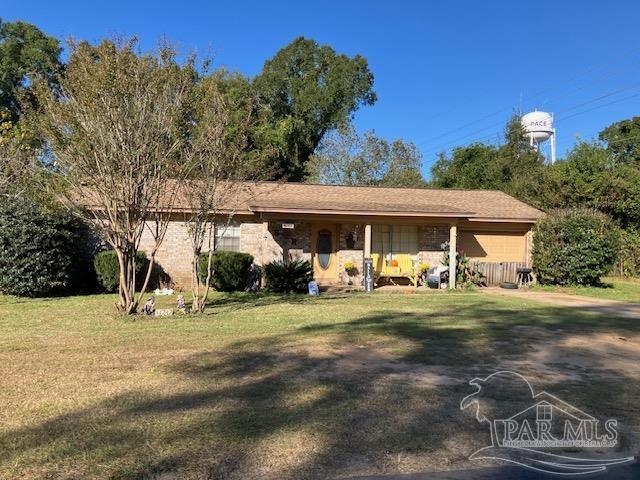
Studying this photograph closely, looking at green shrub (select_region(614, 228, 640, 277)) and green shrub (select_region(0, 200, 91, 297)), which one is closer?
green shrub (select_region(0, 200, 91, 297))

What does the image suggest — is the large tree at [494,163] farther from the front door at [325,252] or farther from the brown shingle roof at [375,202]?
the front door at [325,252]

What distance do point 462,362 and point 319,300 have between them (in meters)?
7.65

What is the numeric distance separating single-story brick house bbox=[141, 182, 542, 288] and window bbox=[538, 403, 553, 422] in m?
12.2

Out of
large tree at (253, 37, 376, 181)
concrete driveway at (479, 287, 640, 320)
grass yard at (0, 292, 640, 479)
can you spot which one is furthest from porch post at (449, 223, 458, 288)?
large tree at (253, 37, 376, 181)

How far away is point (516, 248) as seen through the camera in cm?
2089

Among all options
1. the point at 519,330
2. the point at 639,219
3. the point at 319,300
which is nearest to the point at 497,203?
the point at 639,219

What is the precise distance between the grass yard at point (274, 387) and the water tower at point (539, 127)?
108 feet

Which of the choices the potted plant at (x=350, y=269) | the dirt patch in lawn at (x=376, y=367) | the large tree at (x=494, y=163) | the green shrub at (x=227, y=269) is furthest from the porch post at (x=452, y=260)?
the large tree at (x=494, y=163)

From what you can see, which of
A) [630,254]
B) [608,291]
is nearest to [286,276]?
[608,291]

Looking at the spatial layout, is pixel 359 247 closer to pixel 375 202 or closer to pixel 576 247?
pixel 375 202

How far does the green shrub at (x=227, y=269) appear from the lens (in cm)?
1661

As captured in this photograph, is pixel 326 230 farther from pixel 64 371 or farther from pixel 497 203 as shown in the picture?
pixel 64 371

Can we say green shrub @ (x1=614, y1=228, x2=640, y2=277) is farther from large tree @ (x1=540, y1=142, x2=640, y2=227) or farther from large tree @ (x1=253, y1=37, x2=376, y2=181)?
large tree @ (x1=253, y1=37, x2=376, y2=181)

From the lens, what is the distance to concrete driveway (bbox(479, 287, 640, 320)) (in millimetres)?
13059
